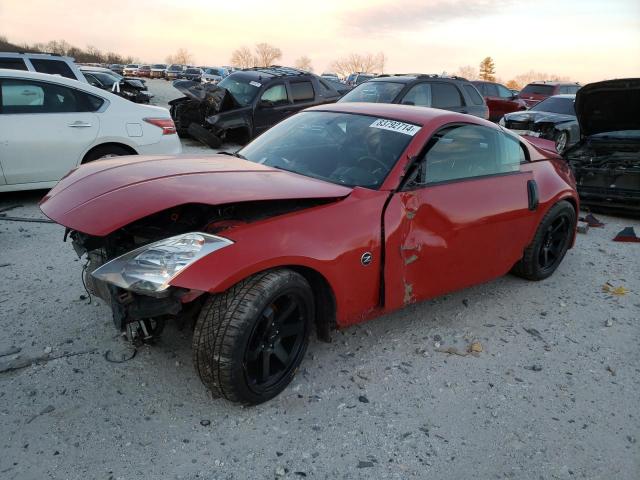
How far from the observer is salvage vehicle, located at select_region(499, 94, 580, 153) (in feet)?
35.9

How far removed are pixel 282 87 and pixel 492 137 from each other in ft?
24.2

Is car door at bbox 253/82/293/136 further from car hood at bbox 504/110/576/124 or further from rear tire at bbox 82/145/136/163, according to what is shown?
car hood at bbox 504/110/576/124

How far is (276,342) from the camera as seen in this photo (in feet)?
8.66

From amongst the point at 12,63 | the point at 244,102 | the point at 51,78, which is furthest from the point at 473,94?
the point at 12,63

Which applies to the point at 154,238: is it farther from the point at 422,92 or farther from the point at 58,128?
the point at 422,92

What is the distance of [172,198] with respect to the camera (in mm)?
2344

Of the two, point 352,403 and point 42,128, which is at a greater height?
point 42,128

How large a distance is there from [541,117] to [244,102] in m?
6.69

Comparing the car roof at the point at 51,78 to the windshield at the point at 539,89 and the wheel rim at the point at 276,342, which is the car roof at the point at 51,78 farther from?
the windshield at the point at 539,89

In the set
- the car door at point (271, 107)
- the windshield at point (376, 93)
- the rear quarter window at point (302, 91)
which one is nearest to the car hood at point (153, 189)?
the windshield at point (376, 93)

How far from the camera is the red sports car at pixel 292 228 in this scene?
235 cm

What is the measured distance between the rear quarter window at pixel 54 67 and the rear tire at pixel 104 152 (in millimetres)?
3628

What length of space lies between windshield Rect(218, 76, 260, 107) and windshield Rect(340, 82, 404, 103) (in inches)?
88.4

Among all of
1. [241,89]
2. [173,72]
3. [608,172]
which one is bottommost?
[608,172]
